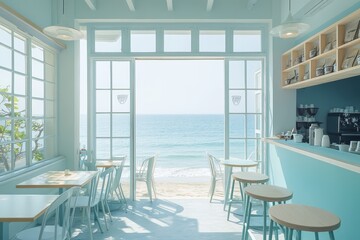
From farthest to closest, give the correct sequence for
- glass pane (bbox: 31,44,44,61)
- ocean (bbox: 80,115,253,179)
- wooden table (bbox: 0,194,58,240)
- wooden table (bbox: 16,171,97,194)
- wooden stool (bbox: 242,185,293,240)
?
ocean (bbox: 80,115,253,179) < glass pane (bbox: 31,44,44,61) < wooden table (bbox: 16,171,97,194) < wooden stool (bbox: 242,185,293,240) < wooden table (bbox: 0,194,58,240)

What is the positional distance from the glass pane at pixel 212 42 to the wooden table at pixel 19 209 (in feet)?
10.2

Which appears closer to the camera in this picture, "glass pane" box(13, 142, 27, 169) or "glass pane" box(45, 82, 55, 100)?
"glass pane" box(13, 142, 27, 169)

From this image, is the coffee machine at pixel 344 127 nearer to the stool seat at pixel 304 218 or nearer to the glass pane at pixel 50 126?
the stool seat at pixel 304 218

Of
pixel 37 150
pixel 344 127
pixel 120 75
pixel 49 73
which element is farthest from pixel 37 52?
pixel 344 127

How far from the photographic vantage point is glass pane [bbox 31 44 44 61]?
3521mm

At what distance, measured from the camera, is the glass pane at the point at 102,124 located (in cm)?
431

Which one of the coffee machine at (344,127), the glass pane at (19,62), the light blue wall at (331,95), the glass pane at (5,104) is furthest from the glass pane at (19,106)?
the coffee machine at (344,127)

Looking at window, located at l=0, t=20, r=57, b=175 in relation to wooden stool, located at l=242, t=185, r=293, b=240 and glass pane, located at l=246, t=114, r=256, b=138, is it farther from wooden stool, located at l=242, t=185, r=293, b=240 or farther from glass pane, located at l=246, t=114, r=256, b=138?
glass pane, located at l=246, t=114, r=256, b=138

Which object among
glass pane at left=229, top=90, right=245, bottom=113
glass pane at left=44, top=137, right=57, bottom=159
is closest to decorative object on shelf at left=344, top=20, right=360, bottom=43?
glass pane at left=229, top=90, right=245, bottom=113

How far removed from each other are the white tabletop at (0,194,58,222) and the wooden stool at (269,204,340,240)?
1.63 metres

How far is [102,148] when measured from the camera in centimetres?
439

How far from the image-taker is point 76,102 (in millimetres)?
4191

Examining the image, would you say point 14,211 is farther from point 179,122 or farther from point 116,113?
point 179,122

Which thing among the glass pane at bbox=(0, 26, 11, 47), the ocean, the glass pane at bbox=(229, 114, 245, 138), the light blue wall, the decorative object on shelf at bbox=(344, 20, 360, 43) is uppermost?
the glass pane at bbox=(0, 26, 11, 47)
